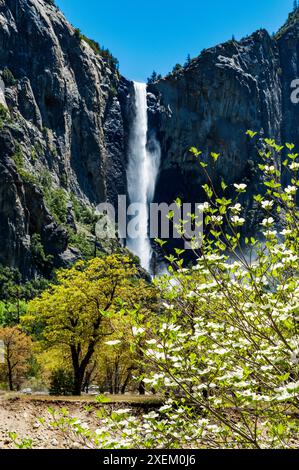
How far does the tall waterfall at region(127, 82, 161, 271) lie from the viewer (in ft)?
412

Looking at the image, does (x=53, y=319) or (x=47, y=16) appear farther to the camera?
(x=47, y=16)

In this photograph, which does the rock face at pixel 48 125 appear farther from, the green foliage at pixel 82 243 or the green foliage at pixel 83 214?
the green foliage at pixel 82 243

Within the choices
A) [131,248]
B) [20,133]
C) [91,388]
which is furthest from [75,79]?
[91,388]

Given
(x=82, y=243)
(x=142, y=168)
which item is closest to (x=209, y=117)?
(x=142, y=168)

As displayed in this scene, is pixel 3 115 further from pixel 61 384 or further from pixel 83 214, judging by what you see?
pixel 61 384

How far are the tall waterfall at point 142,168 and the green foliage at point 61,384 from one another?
8403cm

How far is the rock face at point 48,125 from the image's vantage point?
306 ft

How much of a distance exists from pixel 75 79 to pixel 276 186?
4976 inches

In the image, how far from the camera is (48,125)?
114 meters

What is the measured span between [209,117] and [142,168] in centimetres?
2590

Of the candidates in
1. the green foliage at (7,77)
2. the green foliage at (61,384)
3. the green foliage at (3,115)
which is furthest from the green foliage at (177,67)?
the green foliage at (61,384)

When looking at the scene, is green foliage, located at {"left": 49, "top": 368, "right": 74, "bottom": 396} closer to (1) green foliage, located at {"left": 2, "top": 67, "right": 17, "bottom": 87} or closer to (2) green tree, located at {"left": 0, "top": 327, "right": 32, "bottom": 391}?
(2) green tree, located at {"left": 0, "top": 327, "right": 32, "bottom": 391}

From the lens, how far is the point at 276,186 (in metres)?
5.82
